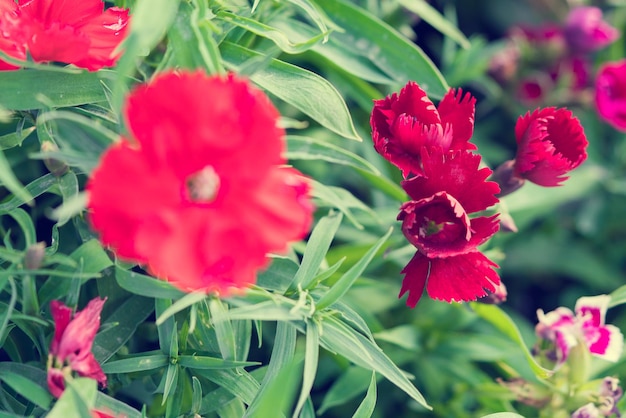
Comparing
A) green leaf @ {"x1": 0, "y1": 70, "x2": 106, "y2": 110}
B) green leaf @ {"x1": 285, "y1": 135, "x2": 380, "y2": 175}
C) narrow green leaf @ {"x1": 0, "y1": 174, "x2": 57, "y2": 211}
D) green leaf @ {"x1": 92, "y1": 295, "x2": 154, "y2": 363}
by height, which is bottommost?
green leaf @ {"x1": 92, "y1": 295, "x2": 154, "y2": 363}

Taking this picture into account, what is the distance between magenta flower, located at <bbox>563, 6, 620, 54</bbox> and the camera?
1251 mm

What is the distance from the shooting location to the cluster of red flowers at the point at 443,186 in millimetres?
639

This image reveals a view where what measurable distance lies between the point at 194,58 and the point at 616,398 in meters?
0.61

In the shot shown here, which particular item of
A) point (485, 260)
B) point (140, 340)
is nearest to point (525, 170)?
point (485, 260)

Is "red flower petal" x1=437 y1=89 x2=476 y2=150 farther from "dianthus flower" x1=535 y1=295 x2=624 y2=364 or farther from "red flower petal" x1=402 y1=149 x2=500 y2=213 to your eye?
"dianthus flower" x1=535 y1=295 x2=624 y2=364

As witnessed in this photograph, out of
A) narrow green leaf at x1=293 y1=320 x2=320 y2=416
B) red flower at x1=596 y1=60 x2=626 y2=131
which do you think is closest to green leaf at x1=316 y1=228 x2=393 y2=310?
narrow green leaf at x1=293 y1=320 x2=320 y2=416

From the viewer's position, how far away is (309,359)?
23.0 inches

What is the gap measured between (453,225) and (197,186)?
275mm

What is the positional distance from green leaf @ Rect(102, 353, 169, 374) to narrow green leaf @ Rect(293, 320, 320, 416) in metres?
0.15

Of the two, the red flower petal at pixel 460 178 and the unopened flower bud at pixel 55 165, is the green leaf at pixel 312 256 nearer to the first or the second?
the red flower petal at pixel 460 178

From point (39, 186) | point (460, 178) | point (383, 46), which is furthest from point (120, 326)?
point (383, 46)

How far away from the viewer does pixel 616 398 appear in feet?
2.58

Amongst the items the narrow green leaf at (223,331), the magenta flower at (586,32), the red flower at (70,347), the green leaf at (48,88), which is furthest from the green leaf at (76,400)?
the magenta flower at (586,32)

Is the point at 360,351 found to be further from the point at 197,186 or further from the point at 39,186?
the point at 39,186
